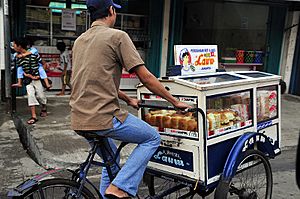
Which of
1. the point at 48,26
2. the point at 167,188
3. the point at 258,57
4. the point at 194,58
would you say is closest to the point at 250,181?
the point at 167,188

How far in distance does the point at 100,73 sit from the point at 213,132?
Result: 112 cm

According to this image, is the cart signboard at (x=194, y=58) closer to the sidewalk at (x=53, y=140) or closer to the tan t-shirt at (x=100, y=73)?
the tan t-shirt at (x=100, y=73)

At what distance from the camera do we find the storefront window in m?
9.98

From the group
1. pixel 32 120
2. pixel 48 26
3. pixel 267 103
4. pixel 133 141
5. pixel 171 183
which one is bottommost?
pixel 32 120

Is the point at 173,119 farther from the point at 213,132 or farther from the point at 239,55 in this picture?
the point at 239,55

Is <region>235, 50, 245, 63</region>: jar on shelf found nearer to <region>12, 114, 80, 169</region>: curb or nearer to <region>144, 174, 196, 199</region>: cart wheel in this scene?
<region>12, 114, 80, 169</region>: curb

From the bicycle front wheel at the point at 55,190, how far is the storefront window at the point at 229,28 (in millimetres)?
7662

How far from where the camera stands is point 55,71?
28.9 feet

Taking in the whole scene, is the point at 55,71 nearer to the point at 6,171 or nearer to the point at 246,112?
the point at 6,171

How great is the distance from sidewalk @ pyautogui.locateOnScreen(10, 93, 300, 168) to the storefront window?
2.81m

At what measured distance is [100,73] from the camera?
251 cm

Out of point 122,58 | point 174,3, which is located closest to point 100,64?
point 122,58

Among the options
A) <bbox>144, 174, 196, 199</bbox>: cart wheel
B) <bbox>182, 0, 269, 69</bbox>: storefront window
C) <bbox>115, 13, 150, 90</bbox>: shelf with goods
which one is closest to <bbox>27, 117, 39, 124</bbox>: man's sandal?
<bbox>144, 174, 196, 199</bbox>: cart wheel

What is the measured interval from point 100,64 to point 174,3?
722 cm
